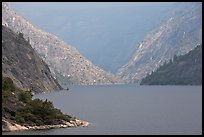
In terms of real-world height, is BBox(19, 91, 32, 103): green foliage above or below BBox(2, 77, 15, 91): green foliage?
below

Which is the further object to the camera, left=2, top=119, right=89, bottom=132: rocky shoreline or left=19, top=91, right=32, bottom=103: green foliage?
left=19, top=91, right=32, bottom=103: green foliage

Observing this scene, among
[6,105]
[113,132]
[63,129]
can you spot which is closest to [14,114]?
[6,105]

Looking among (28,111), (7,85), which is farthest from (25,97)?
(28,111)

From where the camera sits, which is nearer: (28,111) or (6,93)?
(28,111)

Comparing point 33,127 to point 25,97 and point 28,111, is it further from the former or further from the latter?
point 25,97

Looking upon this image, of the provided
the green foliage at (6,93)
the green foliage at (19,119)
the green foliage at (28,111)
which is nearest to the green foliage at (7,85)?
the green foliage at (28,111)

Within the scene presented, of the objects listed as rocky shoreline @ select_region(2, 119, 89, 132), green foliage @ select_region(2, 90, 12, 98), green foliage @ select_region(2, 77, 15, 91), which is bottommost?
rocky shoreline @ select_region(2, 119, 89, 132)

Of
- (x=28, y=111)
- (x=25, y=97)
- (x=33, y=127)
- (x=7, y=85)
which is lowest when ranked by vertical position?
(x=33, y=127)

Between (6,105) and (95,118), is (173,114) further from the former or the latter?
(6,105)

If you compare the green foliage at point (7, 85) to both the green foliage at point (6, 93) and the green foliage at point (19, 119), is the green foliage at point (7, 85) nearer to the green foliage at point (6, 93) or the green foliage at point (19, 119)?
the green foliage at point (6, 93)

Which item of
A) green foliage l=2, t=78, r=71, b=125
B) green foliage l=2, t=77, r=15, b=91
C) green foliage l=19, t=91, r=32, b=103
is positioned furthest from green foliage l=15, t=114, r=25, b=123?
green foliage l=2, t=77, r=15, b=91

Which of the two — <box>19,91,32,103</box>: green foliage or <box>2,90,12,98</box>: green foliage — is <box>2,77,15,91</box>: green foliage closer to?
A: <box>2,90,12,98</box>: green foliage
